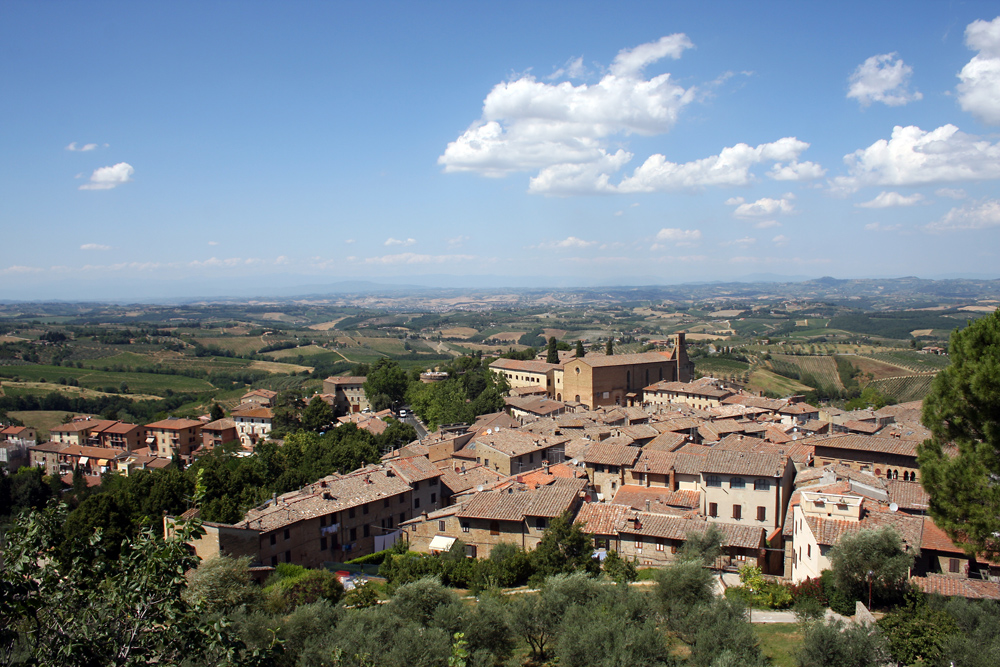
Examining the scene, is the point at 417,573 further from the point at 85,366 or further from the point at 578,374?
the point at 85,366

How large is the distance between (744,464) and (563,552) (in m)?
8.26

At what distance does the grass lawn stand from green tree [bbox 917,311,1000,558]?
426cm

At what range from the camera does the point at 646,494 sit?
26.0 meters

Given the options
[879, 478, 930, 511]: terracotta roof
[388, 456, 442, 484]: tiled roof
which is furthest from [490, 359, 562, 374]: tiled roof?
[879, 478, 930, 511]: terracotta roof

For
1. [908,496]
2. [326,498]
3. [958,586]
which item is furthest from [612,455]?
[958,586]

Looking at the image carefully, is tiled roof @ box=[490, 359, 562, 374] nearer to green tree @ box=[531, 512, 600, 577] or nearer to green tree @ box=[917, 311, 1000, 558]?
green tree @ box=[531, 512, 600, 577]

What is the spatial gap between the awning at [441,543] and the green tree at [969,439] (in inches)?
605

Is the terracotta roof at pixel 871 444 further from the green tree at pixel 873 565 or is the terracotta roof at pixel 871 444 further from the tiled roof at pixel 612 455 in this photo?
the green tree at pixel 873 565

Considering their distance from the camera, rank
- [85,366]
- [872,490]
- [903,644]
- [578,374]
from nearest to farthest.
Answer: [903,644], [872,490], [578,374], [85,366]

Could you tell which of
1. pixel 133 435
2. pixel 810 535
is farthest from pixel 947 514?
pixel 133 435

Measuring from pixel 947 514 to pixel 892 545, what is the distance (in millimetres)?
2085

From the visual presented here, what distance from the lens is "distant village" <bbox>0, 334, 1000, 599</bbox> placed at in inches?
775

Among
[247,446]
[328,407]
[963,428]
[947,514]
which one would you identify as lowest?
[247,446]

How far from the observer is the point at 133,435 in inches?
2608
